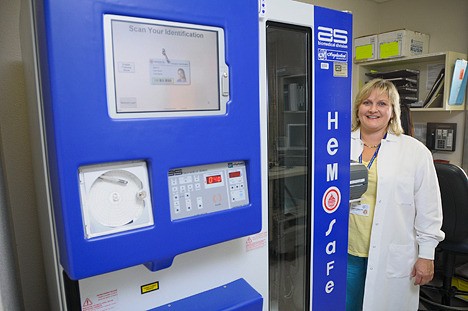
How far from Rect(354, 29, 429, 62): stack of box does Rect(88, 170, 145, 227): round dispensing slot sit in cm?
278

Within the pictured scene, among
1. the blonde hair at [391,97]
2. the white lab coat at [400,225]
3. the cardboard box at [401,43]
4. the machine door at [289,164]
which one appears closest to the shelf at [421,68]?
the cardboard box at [401,43]

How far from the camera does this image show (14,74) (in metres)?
1.18

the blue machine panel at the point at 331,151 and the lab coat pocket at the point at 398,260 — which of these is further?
the lab coat pocket at the point at 398,260

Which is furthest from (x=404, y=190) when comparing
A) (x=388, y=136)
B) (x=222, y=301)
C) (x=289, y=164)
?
(x=222, y=301)

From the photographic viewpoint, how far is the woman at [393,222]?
63.9 inches

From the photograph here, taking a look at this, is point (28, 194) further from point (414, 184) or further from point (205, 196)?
point (414, 184)

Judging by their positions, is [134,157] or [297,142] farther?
[297,142]

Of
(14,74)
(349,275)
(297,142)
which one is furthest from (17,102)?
(349,275)

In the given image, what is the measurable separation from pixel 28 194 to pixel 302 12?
1.15 metres

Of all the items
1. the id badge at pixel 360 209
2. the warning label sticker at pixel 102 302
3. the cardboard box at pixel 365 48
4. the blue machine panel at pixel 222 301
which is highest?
the cardboard box at pixel 365 48

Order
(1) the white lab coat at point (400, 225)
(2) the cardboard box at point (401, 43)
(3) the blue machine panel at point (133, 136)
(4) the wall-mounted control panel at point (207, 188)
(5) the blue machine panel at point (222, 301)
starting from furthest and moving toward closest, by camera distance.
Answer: (2) the cardboard box at point (401, 43) → (1) the white lab coat at point (400, 225) → (5) the blue machine panel at point (222, 301) → (4) the wall-mounted control panel at point (207, 188) → (3) the blue machine panel at point (133, 136)

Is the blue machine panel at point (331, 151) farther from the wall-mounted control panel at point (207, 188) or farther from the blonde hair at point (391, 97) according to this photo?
the blonde hair at point (391, 97)

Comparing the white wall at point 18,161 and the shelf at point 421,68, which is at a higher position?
the shelf at point 421,68

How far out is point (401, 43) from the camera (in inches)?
107
